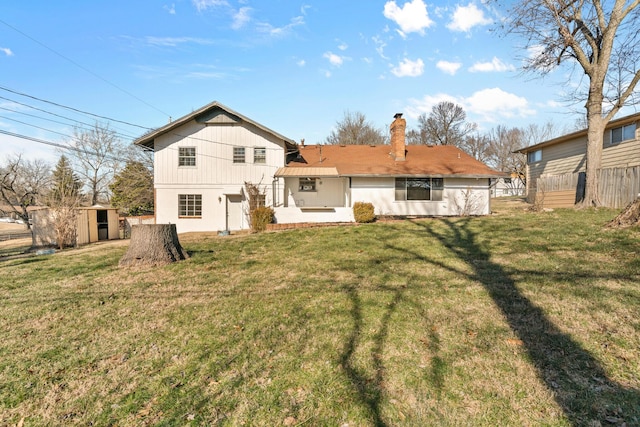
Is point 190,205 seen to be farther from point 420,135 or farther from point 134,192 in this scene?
point 420,135

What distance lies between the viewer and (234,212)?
61.9ft

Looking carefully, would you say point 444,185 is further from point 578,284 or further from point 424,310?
point 424,310

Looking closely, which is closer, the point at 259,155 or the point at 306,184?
the point at 259,155

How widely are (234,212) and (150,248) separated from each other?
426 inches

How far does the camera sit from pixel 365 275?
6582 mm

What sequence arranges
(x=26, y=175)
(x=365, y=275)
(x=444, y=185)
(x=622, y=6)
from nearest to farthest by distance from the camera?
(x=365, y=275) → (x=622, y=6) → (x=444, y=185) → (x=26, y=175)

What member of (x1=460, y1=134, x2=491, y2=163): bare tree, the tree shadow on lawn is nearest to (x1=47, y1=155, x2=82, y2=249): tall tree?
the tree shadow on lawn

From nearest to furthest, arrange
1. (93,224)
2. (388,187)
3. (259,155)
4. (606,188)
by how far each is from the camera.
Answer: (606,188) < (93,224) < (388,187) < (259,155)

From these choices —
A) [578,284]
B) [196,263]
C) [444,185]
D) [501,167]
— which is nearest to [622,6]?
[444,185]

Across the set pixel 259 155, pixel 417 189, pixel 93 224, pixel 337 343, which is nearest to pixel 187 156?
pixel 259 155

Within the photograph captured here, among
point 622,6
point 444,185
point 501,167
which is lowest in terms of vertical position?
point 444,185

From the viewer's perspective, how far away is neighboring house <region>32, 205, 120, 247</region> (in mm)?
14656

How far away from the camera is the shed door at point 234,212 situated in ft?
61.5

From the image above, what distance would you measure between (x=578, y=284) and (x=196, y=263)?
7.66 meters
